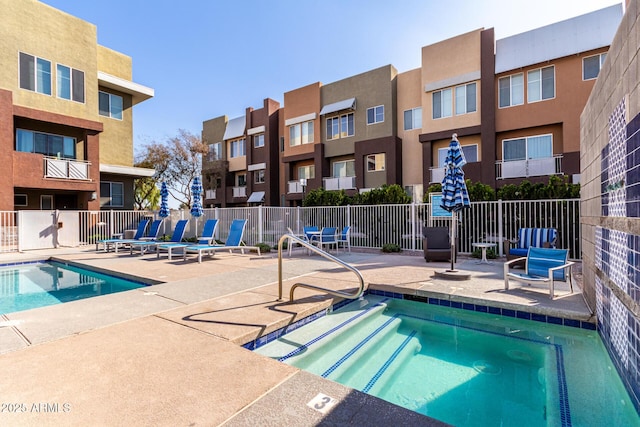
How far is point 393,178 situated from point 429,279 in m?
13.2

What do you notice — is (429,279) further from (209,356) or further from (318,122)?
(318,122)

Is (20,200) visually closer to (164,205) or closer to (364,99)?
(164,205)

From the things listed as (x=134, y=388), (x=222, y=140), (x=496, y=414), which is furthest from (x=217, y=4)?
(x=222, y=140)

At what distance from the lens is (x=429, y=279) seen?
21.3ft

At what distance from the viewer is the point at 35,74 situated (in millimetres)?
15711

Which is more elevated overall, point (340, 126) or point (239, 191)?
point (340, 126)

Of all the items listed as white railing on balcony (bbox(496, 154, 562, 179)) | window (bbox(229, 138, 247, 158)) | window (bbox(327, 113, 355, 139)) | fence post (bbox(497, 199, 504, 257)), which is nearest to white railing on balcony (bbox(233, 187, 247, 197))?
window (bbox(229, 138, 247, 158))

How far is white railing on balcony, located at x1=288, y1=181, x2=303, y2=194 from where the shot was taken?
2372 centimetres

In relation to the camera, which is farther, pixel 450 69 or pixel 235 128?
pixel 235 128

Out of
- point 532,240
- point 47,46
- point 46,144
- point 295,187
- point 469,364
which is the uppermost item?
point 47,46

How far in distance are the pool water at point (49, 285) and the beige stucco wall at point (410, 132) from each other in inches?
636

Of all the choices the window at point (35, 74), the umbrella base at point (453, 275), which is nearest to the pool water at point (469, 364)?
the umbrella base at point (453, 275)

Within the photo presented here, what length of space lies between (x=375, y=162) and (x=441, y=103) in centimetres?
513

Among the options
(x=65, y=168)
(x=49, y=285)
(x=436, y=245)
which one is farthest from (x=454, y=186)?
(x=65, y=168)
